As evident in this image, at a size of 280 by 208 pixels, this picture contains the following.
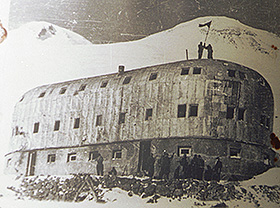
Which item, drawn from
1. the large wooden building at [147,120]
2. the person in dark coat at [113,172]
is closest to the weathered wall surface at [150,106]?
the large wooden building at [147,120]

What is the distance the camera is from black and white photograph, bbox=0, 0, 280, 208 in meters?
3.02

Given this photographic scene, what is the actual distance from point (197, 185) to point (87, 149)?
938mm

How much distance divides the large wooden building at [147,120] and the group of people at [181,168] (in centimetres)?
5

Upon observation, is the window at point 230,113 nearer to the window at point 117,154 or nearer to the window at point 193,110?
the window at point 193,110

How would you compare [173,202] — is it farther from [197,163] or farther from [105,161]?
[105,161]

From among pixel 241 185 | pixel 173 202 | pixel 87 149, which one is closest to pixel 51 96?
pixel 87 149

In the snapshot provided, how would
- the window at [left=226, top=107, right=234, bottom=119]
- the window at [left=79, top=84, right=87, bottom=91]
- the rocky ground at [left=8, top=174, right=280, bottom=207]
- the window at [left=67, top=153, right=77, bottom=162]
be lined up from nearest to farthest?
the rocky ground at [left=8, top=174, right=280, bottom=207], the window at [left=226, top=107, right=234, bottom=119], the window at [left=67, top=153, right=77, bottom=162], the window at [left=79, top=84, right=87, bottom=91]

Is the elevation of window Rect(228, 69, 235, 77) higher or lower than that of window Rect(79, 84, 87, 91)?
higher

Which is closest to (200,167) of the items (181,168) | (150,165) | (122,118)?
(181,168)

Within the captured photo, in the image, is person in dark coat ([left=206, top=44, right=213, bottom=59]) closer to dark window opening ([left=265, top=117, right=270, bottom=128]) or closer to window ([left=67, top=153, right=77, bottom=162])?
dark window opening ([left=265, top=117, right=270, bottom=128])

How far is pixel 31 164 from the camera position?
322cm

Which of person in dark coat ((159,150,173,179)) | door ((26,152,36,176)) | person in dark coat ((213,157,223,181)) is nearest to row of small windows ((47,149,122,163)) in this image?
door ((26,152,36,176))

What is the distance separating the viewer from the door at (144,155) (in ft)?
10.0

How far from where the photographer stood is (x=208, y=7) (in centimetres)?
330
